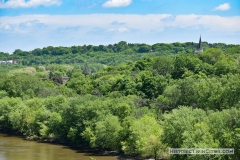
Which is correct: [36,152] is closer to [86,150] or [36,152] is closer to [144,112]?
[86,150]

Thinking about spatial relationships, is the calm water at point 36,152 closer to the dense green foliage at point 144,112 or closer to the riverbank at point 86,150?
the riverbank at point 86,150

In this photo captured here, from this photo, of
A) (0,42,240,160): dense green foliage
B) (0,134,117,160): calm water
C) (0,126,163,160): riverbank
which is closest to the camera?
(0,42,240,160): dense green foliage

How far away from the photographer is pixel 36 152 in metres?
55.3

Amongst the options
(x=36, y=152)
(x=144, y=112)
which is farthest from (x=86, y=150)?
(x=144, y=112)

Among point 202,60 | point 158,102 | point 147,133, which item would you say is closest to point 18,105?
point 158,102

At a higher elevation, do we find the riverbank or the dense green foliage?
the dense green foliage

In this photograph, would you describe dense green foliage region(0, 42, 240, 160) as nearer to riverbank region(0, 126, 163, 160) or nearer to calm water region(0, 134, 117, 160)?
riverbank region(0, 126, 163, 160)

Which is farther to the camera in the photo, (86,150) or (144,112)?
(144,112)

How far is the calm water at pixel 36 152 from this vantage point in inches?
2041

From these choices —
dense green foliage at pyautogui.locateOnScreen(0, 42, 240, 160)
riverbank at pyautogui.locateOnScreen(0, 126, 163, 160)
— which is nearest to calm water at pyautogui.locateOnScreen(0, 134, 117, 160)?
riverbank at pyautogui.locateOnScreen(0, 126, 163, 160)

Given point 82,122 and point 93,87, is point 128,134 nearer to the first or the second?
point 82,122

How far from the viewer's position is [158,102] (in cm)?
6488

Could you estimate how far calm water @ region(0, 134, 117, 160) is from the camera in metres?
51.8

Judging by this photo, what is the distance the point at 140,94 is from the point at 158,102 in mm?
11474
